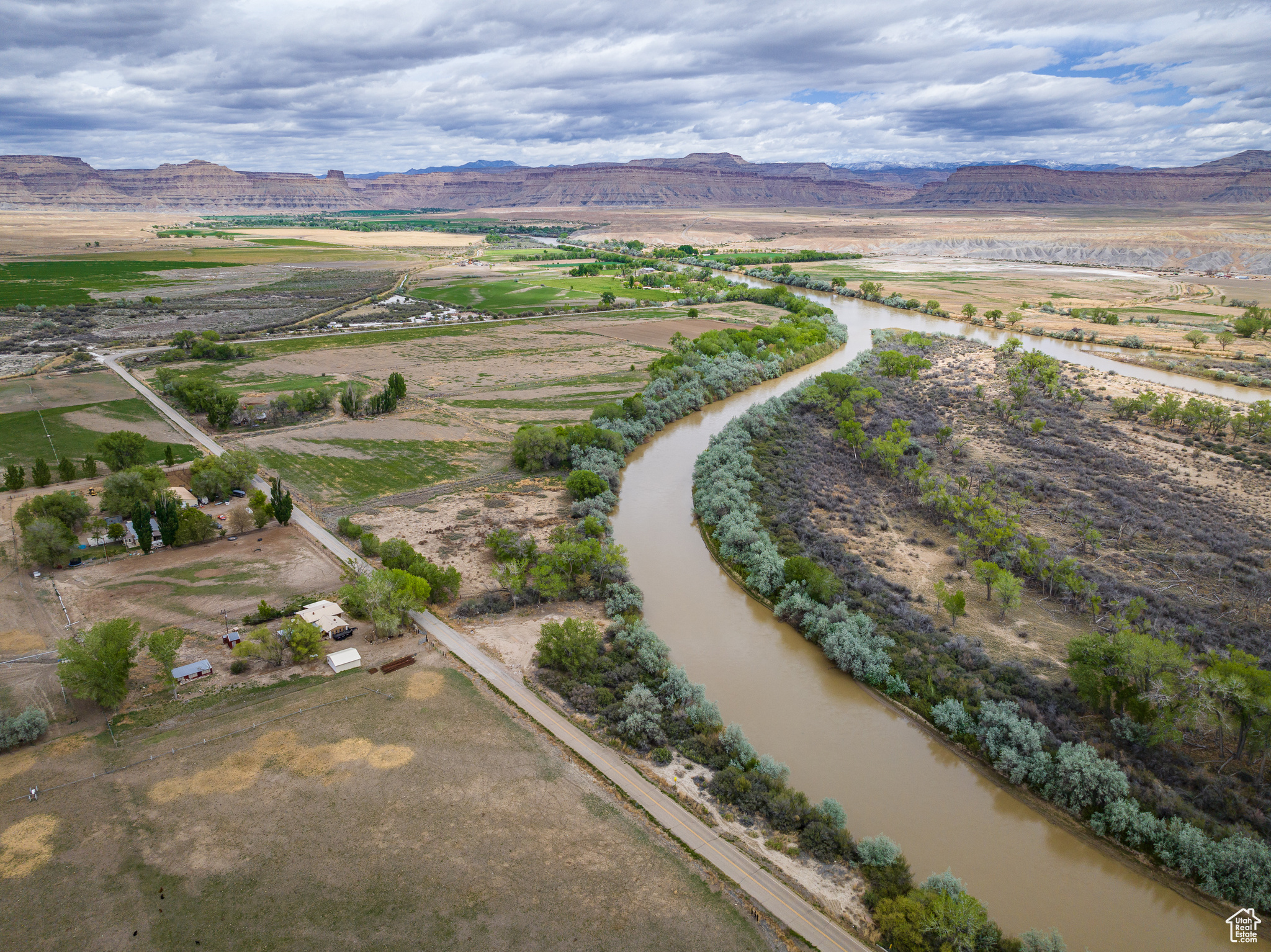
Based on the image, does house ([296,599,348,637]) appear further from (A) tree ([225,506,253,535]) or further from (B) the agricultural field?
(B) the agricultural field

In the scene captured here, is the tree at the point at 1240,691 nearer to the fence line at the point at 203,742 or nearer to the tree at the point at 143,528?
the fence line at the point at 203,742

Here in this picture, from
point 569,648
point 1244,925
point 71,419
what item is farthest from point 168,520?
point 1244,925

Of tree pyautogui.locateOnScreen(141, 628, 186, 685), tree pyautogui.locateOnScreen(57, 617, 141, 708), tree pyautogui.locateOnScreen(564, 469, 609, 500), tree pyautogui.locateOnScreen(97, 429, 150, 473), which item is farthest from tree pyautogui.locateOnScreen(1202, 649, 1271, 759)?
tree pyautogui.locateOnScreen(97, 429, 150, 473)

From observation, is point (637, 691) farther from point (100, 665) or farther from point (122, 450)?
point (122, 450)

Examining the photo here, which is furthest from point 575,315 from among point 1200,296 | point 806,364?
point 1200,296

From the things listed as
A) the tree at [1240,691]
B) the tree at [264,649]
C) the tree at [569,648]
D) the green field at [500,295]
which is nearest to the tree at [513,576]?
the tree at [569,648]

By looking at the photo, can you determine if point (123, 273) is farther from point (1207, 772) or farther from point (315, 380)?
point (1207, 772)
